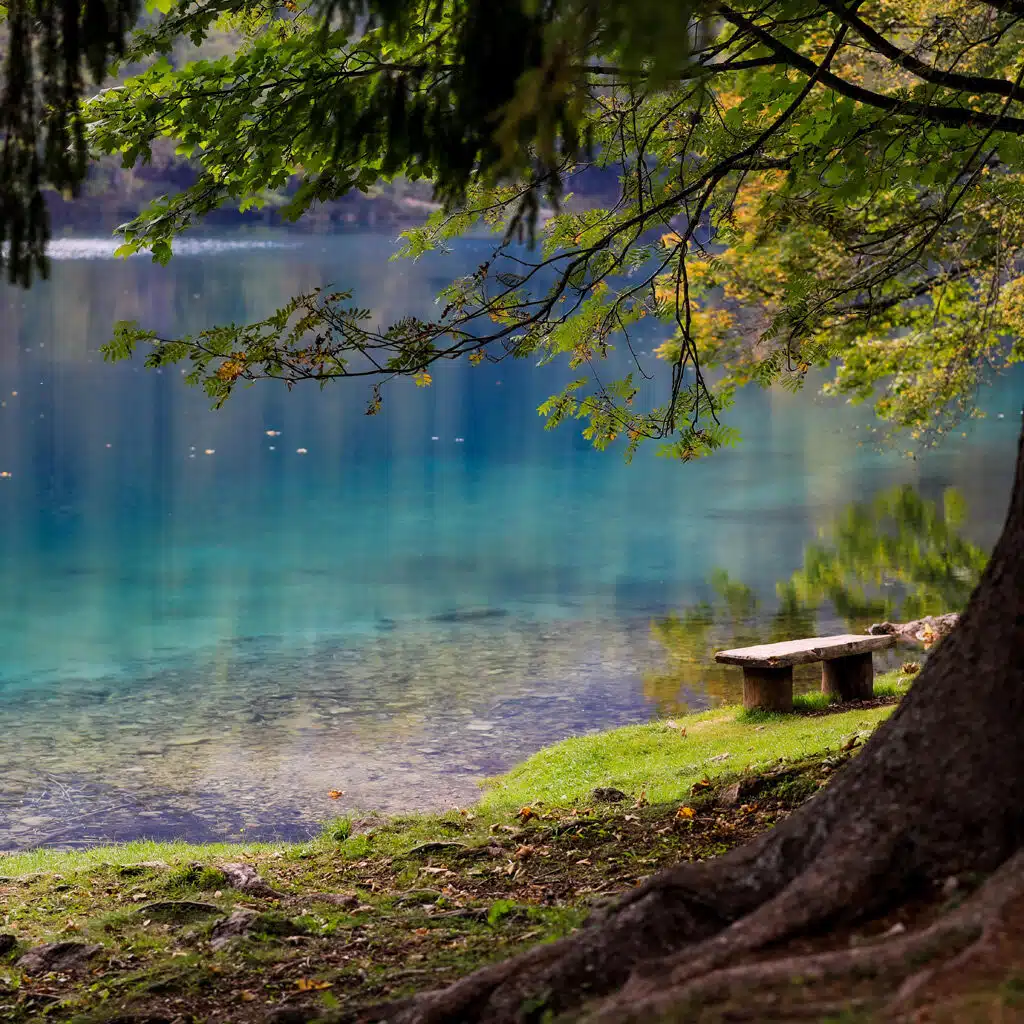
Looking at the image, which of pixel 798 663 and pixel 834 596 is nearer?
pixel 798 663

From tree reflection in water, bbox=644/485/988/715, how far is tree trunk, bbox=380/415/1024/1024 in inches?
413

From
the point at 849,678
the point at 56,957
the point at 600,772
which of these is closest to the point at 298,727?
the point at 600,772

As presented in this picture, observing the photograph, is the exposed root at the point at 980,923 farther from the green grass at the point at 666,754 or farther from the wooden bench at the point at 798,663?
the wooden bench at the point at 798,663

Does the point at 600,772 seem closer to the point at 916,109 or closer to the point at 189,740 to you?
the point at 189,740

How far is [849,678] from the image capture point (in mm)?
13078

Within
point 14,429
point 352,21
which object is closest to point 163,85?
point 352,21

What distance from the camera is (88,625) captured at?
64.1 feet

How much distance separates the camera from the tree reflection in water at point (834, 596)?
16.4 m

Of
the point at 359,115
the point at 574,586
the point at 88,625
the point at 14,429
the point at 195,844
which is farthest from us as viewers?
the point at 14,429

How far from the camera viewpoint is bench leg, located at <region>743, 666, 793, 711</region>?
12539 millimetres

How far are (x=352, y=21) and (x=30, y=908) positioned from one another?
520 centimetres

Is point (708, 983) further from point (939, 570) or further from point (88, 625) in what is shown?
point (939, 570)

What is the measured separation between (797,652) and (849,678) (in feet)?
3.35

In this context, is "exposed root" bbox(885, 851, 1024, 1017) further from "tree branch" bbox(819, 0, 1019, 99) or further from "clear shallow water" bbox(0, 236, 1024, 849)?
"clear shallow water" bbox(0, 236, 1024, 849)
